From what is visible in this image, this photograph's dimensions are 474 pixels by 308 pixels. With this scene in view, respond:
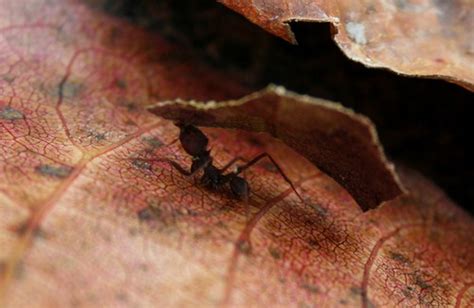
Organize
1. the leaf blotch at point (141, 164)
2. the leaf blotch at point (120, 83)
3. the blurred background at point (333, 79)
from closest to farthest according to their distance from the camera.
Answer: the leaf blotch at point (141, 164) → the leaf blotch at point (120, 83) → the blurred background at point (333, 79)

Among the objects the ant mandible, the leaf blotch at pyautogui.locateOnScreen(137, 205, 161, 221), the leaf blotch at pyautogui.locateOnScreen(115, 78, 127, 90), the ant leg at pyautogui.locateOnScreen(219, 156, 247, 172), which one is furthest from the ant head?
the leaf blotch at pyautogui.locateOnScreen(115, 78, 127, 90)

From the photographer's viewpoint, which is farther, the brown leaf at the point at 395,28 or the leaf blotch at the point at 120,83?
the leaf blotch at the point at 120,83

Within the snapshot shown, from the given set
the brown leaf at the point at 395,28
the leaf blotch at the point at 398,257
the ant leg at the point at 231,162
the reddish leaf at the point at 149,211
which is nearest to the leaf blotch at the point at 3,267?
the reddish leaf at the point at 149,211

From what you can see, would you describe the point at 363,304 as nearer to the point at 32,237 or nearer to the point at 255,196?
the point at 255,196

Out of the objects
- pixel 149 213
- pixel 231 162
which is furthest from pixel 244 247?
pixel 231 162

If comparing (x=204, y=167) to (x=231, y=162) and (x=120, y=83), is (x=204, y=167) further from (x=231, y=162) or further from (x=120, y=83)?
(x=120, y=83)

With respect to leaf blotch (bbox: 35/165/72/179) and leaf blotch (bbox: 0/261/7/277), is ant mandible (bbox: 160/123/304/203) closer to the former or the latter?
leaf blotch (bbox: 35/165/72/179)

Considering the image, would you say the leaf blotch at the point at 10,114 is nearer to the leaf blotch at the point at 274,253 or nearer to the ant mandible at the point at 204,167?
the ant mandible at the point at 204,167
